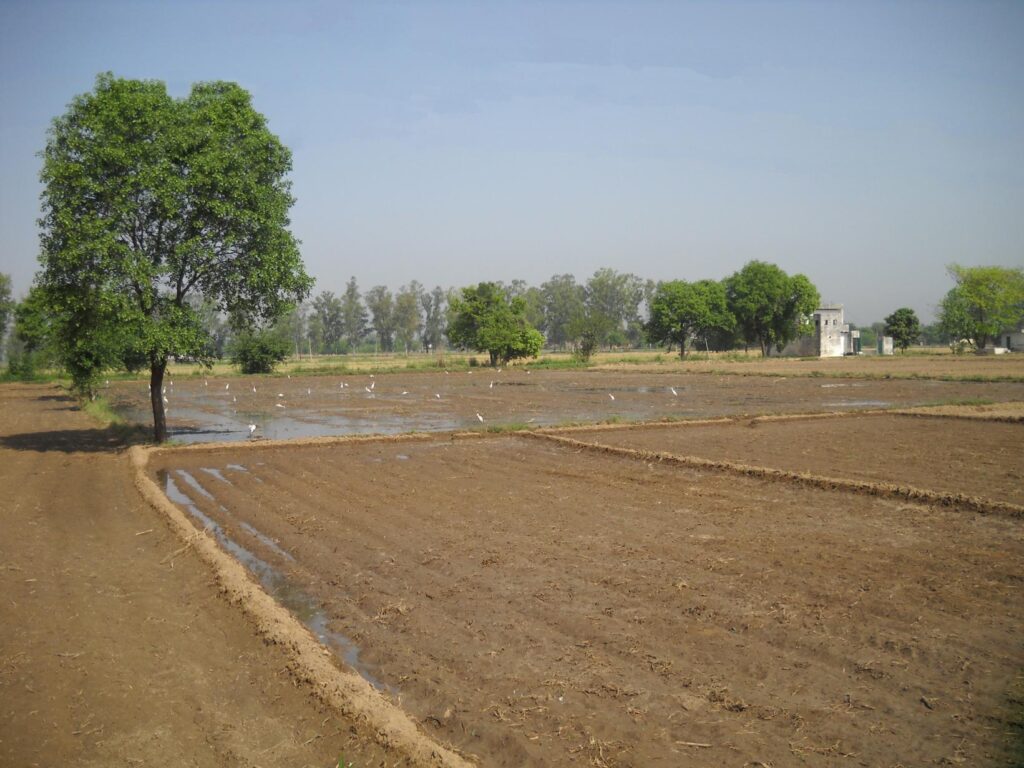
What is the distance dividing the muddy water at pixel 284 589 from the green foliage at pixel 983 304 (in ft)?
311

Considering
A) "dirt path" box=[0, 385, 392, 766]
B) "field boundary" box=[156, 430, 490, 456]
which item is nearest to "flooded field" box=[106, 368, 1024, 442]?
"field boundary" box=[156, 430, 490, 456]

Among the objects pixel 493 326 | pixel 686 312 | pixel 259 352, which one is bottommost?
pixel 259 352

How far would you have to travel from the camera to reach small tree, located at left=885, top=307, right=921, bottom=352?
92.1 meters

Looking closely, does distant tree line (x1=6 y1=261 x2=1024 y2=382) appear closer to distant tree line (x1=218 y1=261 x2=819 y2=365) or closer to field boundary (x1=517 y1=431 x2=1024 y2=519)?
distant tree line (x1=218 y1=261 x2=819 y2=365)

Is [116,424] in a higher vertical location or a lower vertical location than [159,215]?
lower

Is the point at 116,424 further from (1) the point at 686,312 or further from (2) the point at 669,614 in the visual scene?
(1) the point at 686,312

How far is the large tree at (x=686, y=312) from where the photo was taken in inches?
3627

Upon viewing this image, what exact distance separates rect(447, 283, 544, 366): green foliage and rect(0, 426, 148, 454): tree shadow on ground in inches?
1880

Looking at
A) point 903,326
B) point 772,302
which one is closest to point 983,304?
point 903,326

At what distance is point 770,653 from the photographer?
671cm

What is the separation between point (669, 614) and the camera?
7.71 metres

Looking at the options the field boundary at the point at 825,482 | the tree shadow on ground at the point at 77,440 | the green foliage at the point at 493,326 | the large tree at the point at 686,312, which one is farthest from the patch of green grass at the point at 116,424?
the large tree at the point at 686,312

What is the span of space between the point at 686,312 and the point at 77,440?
7595 cm

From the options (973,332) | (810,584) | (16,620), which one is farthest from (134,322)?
(973,332)
